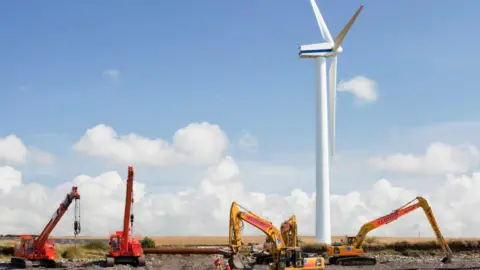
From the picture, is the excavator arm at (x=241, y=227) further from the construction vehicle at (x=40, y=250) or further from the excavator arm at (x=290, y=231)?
the construction vehicle at (x=40, y=250)

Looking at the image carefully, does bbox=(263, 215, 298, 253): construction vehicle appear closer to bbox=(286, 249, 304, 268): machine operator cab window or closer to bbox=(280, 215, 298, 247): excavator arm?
bbox=(280, 215, 298, 247): excavator arm

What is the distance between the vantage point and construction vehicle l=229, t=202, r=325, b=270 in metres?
38.7

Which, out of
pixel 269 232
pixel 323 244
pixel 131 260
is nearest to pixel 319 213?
pixel 323 244

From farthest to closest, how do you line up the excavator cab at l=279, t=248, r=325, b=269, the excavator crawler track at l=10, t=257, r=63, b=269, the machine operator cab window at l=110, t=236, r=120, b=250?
the excavator crawler track at l=10, t=257, r=63, b=269, the machine operator cab window at l=110, t=236, r=120, b=250, the excavator cab at l=279, t=248, r=325, b=269

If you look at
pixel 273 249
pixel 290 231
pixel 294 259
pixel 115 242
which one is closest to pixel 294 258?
pixel 294 259

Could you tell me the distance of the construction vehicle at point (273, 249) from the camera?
38.7m

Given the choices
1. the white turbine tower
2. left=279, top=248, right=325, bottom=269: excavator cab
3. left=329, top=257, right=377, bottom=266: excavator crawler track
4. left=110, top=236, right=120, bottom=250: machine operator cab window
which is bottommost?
left=329, top=257, right=377, bottom=266: excavator crawler track

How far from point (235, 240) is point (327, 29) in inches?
1585

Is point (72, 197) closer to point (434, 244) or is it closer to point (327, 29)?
point (327, 29)

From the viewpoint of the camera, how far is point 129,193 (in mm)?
56781

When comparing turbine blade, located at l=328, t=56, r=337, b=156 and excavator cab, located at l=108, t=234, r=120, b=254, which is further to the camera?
turbine blade, located at l=328, t=56, r=337, b=156

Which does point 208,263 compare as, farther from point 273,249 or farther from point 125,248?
point 273,249

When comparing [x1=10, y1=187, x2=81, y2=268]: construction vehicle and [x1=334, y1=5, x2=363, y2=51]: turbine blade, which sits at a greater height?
[x1=334, y1=5, x2=363, y2=51]: turbine blade

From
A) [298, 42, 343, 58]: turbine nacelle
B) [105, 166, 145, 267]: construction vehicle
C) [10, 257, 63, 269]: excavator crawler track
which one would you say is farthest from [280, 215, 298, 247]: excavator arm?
[298, 42, 343, 58]: turbine nacelle
